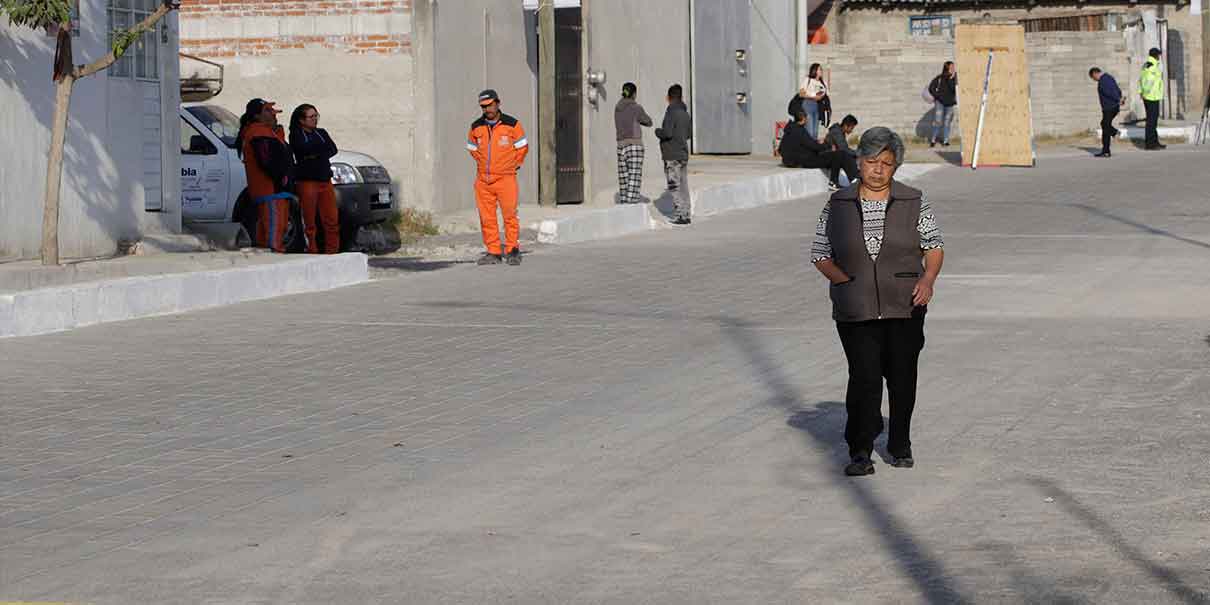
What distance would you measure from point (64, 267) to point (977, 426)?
8.64 meters

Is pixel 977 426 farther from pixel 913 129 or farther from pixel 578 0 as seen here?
pixel 913 129

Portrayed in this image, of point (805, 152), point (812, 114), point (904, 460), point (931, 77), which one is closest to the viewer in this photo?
point (904, 460)

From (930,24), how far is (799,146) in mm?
18641

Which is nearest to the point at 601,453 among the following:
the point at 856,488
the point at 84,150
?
the point at 856,488

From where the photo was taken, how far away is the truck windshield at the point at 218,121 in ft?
71.8

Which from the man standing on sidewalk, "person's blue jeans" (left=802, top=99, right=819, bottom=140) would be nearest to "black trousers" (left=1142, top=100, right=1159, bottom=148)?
"person's blue jeans" (left=802, top=99, right=819, bottom=140)

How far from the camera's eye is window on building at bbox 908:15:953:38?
48.5m

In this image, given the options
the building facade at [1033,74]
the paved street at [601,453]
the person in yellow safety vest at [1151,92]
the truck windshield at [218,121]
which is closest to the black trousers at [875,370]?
the paved street at [601,453]

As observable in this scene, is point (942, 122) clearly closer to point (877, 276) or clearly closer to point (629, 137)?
point (629, 137)

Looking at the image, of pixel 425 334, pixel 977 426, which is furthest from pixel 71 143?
pixel 977 426

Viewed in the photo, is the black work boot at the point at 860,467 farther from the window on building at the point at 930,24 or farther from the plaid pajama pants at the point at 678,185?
the window on building at the point at 930,24

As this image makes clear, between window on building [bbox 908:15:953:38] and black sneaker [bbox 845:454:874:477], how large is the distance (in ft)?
134

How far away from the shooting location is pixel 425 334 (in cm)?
1387

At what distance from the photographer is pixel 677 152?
24688mm
